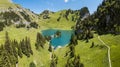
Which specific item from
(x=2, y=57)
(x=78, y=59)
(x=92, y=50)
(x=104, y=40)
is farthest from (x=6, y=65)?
(x=104, y=40)

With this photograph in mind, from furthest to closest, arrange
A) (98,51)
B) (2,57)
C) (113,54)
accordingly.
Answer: (98,51), (113,54), (2,57)

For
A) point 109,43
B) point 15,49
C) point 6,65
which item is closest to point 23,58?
point 15,49

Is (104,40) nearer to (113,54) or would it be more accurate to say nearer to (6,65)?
(113,54)

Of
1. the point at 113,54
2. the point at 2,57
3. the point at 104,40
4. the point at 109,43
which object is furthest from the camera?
the point at 104,40

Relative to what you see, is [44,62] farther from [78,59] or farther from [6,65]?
[6,65]

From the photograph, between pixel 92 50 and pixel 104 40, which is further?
pixel 104 40

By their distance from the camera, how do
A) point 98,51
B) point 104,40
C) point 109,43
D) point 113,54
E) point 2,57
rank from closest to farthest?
point 2,57 < point 113,54 < point 98,51 < point 109,43 < point 104,40

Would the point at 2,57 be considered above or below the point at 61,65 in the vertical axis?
above

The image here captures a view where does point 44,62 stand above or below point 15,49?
below

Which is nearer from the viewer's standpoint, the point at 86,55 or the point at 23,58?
the point at 86,55
